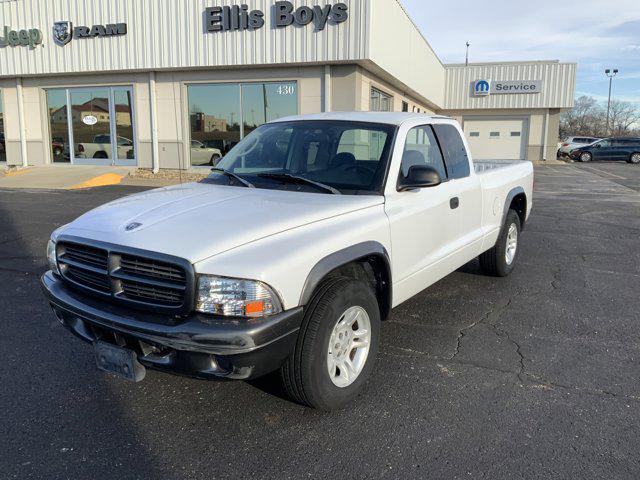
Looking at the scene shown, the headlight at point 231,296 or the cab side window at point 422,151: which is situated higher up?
the cab side window at point 422,151

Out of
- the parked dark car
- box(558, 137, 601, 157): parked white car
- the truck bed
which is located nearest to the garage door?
the parked dark car

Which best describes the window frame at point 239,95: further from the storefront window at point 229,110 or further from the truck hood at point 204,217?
the truck hood at point 204,217

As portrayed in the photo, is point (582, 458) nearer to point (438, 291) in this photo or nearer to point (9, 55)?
point (438, 291)

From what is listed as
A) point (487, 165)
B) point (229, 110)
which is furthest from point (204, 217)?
point (229, 110)

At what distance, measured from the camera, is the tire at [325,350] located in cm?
286

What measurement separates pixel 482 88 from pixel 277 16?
2181cm

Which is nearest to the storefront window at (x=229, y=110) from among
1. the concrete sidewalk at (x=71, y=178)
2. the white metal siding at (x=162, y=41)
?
the white metal siding at (x=162, y=41)

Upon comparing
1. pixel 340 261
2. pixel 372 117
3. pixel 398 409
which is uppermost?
pixel 372 117

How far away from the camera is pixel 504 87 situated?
33.2m

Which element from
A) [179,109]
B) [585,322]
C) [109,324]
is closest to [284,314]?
[109,324]

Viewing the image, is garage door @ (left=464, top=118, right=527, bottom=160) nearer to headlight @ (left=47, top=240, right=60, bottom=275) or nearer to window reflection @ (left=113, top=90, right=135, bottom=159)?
window reflection @ (left=113, top=90, right=135, bottom=159)

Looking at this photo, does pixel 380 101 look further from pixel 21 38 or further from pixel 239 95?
pixel 21 38

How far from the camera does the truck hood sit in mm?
2742

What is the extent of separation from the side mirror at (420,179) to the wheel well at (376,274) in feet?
2.02
